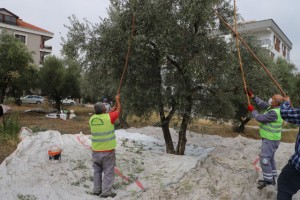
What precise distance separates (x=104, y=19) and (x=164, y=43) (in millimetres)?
2367

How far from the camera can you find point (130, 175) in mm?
9414

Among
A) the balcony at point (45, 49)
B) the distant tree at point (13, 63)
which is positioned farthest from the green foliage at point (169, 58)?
the balcony at point (45, 49)

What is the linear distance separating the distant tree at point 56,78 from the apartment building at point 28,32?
23.3 meters

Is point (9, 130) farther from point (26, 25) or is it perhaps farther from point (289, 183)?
point (26, 25)

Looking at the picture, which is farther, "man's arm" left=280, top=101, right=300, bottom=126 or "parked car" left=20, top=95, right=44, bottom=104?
"parked car" left=20, top=95, right=44, bottom=104

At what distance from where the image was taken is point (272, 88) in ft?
37.4

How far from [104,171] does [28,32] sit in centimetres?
5400

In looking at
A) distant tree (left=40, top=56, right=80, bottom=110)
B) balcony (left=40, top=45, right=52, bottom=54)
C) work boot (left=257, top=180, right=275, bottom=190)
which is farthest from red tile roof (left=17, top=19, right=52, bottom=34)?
work boot (left=257, top=180, right=275, bottom=190)

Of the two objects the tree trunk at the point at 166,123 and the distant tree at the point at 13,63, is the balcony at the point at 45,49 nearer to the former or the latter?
the distant tree at the point at 13,63

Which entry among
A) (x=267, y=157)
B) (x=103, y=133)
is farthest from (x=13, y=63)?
(x=267, y=157)

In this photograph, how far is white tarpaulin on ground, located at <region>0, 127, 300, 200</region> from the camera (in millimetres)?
7410

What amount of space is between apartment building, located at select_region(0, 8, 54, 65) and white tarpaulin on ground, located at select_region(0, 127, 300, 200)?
151 ft

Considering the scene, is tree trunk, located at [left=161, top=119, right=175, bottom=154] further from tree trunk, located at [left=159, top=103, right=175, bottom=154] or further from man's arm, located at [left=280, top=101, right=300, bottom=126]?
man's arm, located at [left=280, top=101, right=300, bottom=126]

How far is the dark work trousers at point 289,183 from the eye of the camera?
5.09m
